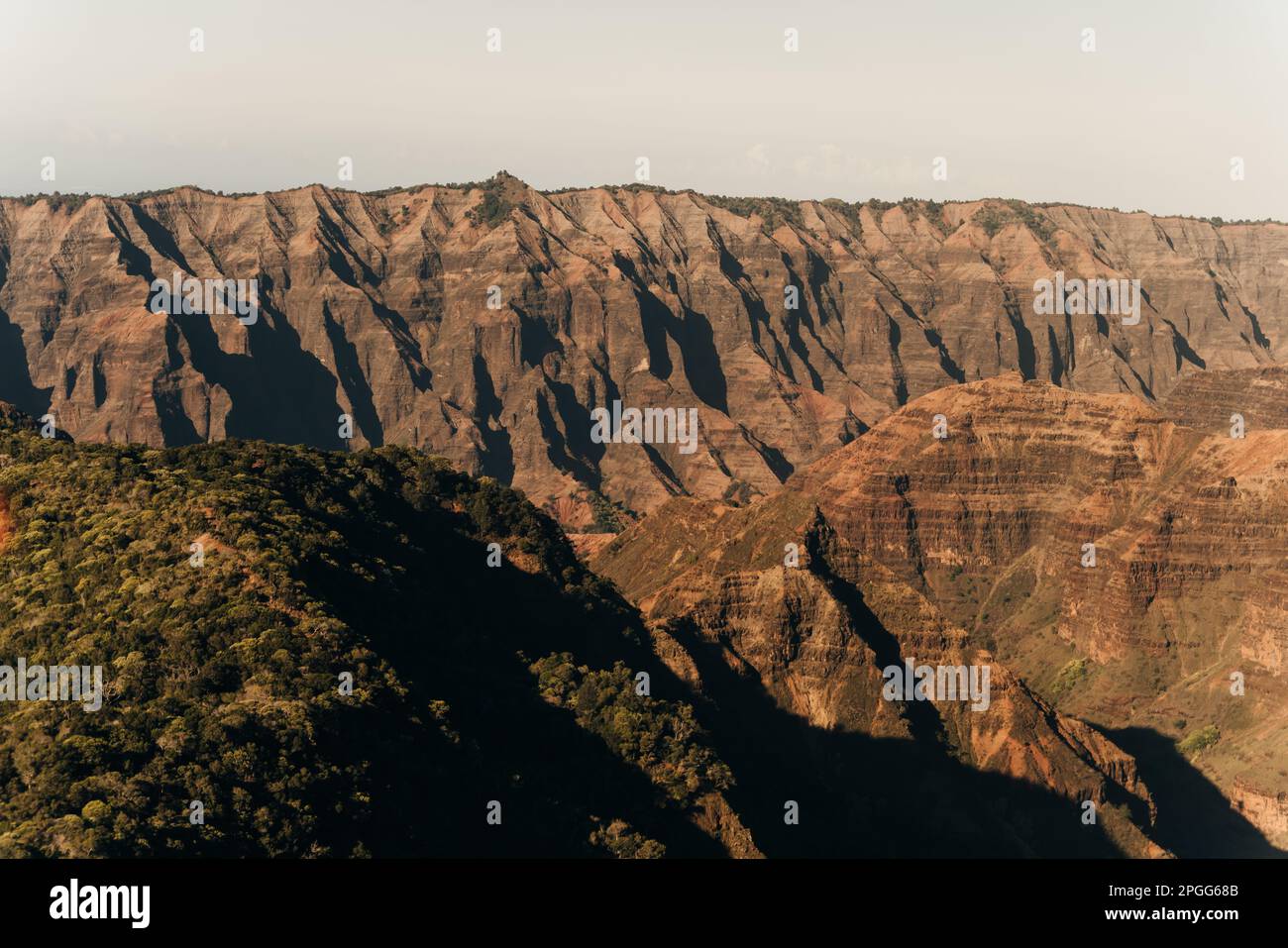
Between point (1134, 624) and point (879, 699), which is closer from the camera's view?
point (879, 699)

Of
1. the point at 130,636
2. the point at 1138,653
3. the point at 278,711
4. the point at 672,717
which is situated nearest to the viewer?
the point at 278,711

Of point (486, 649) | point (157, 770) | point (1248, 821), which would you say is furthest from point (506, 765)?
point (1248, 821)

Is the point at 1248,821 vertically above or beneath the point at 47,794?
beneath

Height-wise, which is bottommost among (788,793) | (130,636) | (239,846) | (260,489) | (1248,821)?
→ (1248,821)

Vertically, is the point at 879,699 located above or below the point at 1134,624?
below

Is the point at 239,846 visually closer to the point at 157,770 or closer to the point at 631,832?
the point at 157,770

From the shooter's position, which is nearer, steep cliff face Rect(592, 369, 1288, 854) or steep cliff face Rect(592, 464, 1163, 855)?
steep cliff face Rect(592, 464, 1163, 855)

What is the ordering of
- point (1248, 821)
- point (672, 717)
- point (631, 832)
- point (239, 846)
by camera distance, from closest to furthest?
point (239, 846)
point (631, 832)
point (672, 717)
point (1248, 821)

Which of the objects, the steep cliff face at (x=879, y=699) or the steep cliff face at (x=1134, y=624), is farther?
the steep cliff face at (x=1134, y=624)

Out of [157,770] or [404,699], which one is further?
[404,699]

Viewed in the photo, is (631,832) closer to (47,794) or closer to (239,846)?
(239,846)
